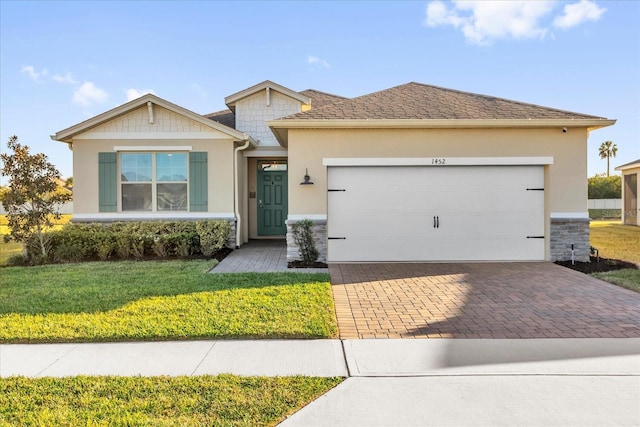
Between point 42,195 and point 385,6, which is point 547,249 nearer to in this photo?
point 385,6

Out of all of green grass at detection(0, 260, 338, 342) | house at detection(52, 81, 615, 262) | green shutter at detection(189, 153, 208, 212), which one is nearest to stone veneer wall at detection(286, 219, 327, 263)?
house at detection(52, 81, 615, 262)

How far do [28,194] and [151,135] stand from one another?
330 centimetres

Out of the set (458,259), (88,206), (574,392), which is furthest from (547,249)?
(88,206)

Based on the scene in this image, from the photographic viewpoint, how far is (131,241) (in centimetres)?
1026

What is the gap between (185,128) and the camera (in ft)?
36.9

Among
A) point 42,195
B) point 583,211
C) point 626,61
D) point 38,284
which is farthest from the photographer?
point 626,61

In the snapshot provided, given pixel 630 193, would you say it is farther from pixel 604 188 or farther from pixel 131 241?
pixel 131 241

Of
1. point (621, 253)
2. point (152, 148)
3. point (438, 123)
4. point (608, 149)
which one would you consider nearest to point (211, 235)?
point (152, 148)

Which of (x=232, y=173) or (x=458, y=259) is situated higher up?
(x=232, y=173)

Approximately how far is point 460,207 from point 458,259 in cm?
122

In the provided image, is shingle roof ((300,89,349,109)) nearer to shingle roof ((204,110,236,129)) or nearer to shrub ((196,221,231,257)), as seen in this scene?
shingle roof ((204,110,236,129))

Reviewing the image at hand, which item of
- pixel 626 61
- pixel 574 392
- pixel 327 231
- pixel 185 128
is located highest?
pixel 626 61

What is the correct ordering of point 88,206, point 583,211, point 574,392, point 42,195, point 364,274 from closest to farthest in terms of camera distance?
point 574,392 → point 364,274 → point 583,211 → point 42,195 → point 88,206

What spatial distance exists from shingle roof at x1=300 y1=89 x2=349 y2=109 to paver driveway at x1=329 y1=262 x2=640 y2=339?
26.1ft
